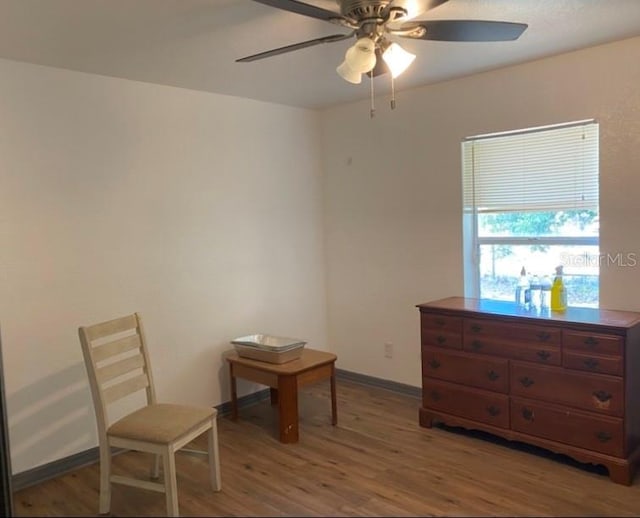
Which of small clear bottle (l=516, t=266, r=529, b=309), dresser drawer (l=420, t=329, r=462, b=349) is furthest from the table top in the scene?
small clear bottle (l=516, t=266, r=529, b=309)

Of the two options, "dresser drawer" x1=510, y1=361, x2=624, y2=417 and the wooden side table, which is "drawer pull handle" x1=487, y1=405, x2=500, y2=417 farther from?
the wooden side table

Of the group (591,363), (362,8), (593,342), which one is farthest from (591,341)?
(362,8)

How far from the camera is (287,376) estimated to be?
3.39 m

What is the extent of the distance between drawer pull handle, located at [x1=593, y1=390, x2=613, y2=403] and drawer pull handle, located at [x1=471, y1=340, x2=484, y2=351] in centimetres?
65

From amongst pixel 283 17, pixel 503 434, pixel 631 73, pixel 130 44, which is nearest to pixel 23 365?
pixel 130 44

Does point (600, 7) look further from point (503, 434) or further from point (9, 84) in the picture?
point (9, 84)

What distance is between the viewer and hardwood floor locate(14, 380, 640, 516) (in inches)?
103

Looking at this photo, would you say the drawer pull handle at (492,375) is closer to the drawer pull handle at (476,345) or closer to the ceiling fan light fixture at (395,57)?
the drawer pull handle at (476,345)

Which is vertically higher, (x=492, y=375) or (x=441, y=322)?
(x=441, y=322)

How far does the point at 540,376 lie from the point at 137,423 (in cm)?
210

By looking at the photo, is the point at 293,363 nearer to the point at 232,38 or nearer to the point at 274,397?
the point at 274,397

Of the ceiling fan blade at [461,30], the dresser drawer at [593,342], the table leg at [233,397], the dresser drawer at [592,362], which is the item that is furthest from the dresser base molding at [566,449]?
the ceiling fan blade at [461,30]

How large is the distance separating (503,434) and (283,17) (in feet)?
8.23

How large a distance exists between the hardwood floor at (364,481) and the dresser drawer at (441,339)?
55 centimetres
